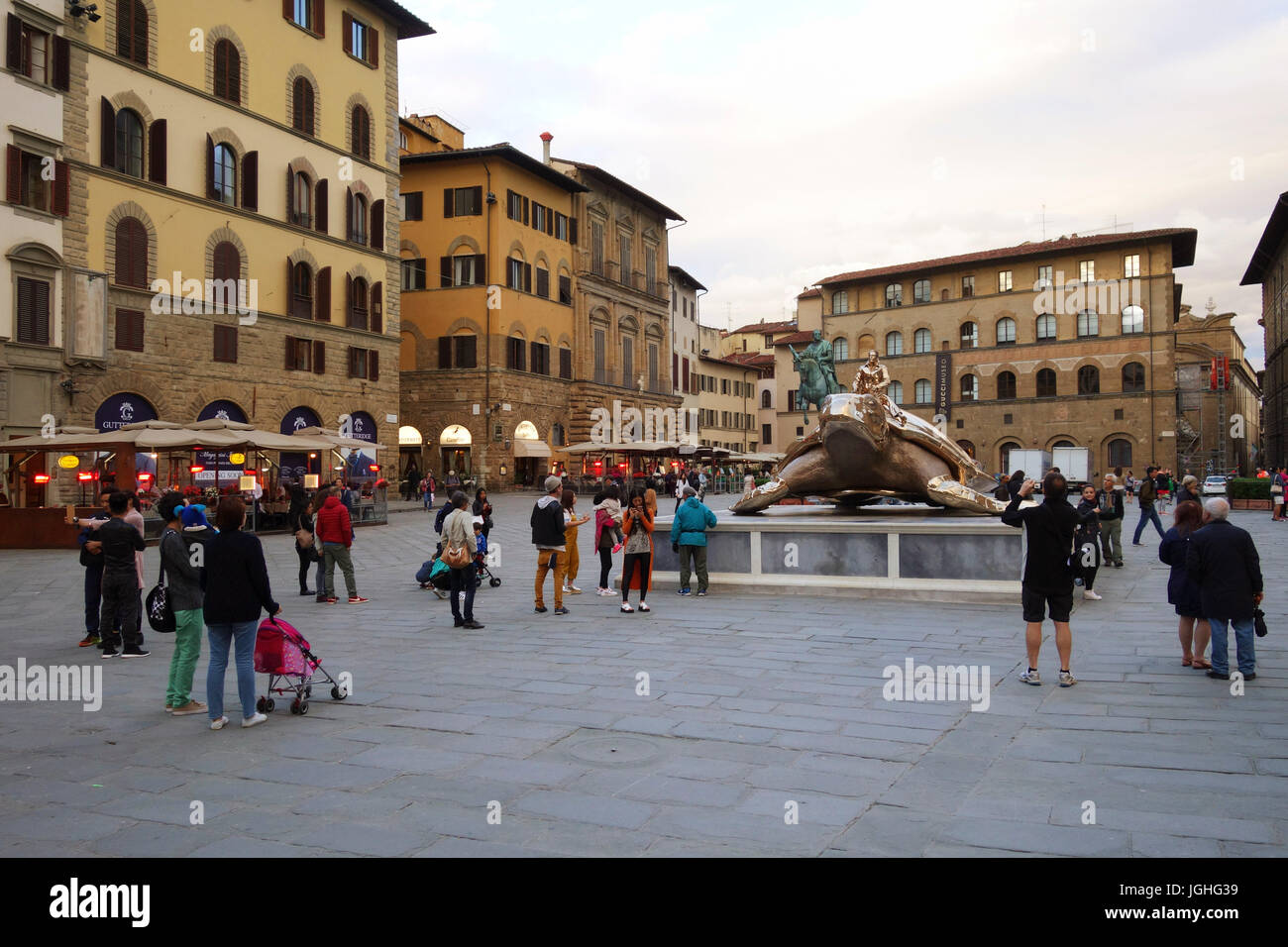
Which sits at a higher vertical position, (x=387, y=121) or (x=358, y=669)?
(x=387, y=121)

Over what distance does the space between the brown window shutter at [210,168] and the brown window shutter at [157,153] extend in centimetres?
159

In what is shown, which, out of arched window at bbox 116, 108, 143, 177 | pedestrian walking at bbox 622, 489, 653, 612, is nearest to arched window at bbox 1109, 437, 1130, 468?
arched window at bbox 116, 108, 143, 177

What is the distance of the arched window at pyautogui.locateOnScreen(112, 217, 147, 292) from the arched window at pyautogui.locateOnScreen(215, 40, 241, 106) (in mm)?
5568

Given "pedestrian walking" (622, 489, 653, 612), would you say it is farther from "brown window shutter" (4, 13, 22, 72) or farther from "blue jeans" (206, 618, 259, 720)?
"brown window shutter" (4, 13, 22, 72)

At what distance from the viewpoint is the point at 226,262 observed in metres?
30.3

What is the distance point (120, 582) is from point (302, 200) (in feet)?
90.0

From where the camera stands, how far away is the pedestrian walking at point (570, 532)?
12.1 metres

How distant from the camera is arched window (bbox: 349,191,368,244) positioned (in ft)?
117

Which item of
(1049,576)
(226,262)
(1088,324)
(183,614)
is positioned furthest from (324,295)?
(1088,324)

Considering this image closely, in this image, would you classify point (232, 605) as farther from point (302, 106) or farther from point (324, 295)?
point (302, 106)
